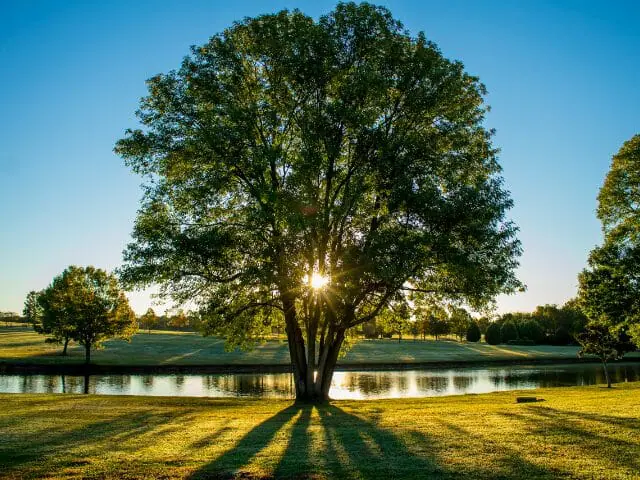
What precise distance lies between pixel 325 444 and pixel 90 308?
4941 cm

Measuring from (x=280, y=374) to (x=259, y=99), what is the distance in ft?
125

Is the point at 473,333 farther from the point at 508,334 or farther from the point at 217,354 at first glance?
the point at 217,354

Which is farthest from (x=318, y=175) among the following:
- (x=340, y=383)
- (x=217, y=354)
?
(x=217, y=354)

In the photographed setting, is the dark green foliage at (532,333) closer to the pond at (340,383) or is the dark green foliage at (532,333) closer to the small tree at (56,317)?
the pond at (340,383)

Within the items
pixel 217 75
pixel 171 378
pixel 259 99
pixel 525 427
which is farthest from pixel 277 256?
pixel 171 378

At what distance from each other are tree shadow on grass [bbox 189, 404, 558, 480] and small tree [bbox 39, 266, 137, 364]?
45450 mm

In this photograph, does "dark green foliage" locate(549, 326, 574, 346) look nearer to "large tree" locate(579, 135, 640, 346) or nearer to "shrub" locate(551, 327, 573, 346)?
"shrub" locate(551, 327, 573, 346)

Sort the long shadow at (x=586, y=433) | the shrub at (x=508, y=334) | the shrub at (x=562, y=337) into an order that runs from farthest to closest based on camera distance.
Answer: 1. the shrub at (x=508, y=334)
2. the shrub at (x=562, y=337)
3. the long shadow at (x=586, y=433)

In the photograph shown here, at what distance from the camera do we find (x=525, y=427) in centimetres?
1525

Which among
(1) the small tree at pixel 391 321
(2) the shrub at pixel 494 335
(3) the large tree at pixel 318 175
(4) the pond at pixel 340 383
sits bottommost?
(4) the pond at pixel 340 383

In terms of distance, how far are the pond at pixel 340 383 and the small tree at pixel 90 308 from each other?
7.07 metres

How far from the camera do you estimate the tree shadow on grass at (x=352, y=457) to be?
1051 centimetres

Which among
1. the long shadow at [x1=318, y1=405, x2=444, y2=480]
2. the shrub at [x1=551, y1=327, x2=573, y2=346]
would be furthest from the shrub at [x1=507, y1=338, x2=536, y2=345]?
the long shadow at [x1=318, y1=405, x2=444, y2=480]

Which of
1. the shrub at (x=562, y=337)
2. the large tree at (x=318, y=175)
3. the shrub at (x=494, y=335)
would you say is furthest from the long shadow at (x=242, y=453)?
the shrub at (x=562, y=337)
